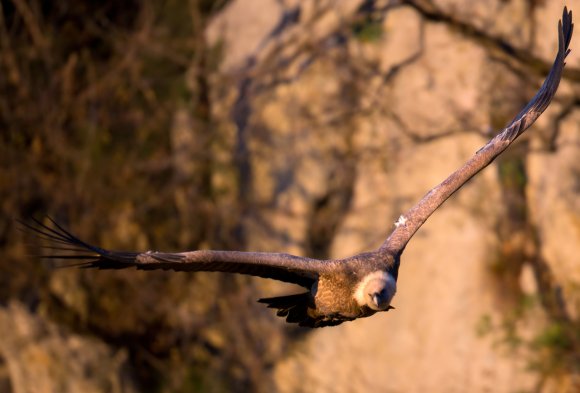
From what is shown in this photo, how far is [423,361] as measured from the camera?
8633mm

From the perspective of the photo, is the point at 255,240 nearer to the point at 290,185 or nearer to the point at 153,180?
the point at 290,185

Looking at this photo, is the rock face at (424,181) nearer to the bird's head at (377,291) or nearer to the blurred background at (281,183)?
the blurred background at (281,183)

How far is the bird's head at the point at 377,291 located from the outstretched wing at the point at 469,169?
0.36 meters

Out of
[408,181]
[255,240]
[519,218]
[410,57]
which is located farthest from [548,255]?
[255,240]

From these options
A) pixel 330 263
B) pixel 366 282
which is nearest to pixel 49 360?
pixel 330 263

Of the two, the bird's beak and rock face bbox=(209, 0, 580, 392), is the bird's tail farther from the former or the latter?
rock face bbox=(209, 0, 580, 392)

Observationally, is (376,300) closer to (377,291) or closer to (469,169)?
(377,291)

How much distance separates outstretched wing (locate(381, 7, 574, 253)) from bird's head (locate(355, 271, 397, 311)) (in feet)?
1.19

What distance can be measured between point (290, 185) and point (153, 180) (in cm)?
153

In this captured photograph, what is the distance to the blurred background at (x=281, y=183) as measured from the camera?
842 centimetres

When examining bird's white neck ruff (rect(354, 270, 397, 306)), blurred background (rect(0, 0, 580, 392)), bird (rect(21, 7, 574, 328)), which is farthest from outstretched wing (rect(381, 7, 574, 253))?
blurred background (rect(0, 0, 580, 392))

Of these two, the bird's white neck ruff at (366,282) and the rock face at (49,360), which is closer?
the bird's white neck ruff at (366,282)

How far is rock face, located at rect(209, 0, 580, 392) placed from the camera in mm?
8383

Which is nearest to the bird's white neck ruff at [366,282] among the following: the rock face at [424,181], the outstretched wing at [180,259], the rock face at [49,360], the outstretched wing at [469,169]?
the outstretched wing at [180,259]
